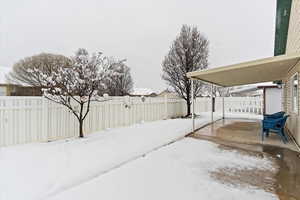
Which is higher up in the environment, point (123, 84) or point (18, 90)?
point (123, 84)

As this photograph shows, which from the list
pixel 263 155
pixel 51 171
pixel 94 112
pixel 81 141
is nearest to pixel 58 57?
pixel 94 112

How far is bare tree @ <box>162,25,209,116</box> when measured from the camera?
1359 cm

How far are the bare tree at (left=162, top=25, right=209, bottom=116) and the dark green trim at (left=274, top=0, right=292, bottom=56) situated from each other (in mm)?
4553

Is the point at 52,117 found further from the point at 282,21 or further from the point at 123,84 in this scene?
the point at 123,84

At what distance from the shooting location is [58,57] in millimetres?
21125

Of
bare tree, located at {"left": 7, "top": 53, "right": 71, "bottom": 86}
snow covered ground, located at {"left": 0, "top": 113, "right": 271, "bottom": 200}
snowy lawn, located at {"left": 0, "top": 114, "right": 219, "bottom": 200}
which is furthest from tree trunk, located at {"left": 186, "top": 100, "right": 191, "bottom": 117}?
bare tree, located at {"left": 7, "top": 53, "right": 71, "bottom": 86}

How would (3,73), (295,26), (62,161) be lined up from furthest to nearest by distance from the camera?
(3,73)
(295,26)
(62,161)

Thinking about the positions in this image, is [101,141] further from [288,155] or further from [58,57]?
[58,57]

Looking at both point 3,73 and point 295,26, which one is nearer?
point 295,26

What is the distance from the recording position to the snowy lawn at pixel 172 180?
2.91m

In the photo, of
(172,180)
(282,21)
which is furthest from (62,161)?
(282,21)

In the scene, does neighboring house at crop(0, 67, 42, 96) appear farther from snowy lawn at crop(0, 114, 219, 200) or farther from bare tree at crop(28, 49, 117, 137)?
snowy lawn at crop(0, 114, 219, 200)

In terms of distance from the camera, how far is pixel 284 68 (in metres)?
6.75

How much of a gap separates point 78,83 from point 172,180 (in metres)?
4.59
